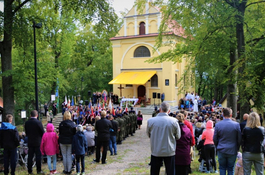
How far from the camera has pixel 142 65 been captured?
31531mm

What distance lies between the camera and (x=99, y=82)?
38438mm

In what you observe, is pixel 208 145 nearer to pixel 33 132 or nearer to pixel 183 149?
pixel 183 149

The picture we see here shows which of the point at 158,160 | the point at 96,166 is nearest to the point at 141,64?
the point at 96,166

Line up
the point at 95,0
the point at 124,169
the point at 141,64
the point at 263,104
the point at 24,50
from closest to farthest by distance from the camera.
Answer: the point at 124,169
the point at 263,104
the point at 95,0
the point at 24,50
the point at 141,64

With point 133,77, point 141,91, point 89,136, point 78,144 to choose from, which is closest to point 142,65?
point 133,77

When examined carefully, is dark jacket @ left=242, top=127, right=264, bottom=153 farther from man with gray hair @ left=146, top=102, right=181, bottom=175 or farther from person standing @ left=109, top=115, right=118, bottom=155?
person standing @ left=109, top=115, right=118, bottom=155

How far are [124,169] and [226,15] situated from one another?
7159 mm

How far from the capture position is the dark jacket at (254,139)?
5234 mm

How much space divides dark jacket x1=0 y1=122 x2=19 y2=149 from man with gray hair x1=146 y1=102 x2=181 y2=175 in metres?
4.34

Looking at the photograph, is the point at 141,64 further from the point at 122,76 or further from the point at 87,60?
the point at 87,60

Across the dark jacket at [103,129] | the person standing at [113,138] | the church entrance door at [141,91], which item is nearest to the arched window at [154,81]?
the church entrance door at [141,91]

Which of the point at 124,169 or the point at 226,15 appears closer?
the point at 124,169

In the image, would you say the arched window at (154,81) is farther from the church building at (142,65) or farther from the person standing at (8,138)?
the person standing at (8,138)

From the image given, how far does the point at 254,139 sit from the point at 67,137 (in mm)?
4904
